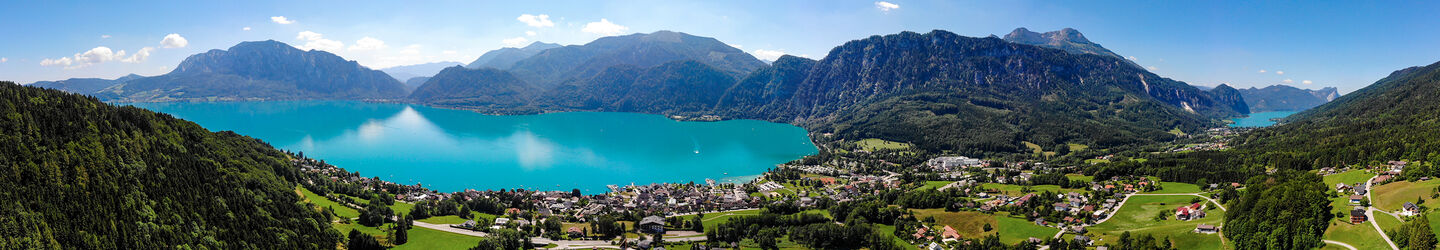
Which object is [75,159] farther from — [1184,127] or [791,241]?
[1184,127]

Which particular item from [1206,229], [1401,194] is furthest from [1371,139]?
[1206,229]

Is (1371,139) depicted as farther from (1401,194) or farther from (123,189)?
(123,189)

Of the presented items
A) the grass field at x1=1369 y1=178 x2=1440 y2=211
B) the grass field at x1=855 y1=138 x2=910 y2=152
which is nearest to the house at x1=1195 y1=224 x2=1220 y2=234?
the grass field at x1=1369 y1=178 x2=1440 y2=211

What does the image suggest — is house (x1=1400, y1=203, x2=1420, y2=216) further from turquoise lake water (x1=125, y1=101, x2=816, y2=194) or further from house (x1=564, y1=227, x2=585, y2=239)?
turquoise lake water (x1=125, y1=101, x2=816, y2=194)

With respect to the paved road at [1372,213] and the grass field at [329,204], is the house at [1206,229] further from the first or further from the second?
the grass field at [329,204]

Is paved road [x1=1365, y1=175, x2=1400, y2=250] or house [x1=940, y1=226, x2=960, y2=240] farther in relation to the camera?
house [x1=940, y1=226, x2=960, y2=240]

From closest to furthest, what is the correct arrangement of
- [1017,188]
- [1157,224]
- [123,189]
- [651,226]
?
[123,189] < [1157,224] < [651,226] < [1017,188]

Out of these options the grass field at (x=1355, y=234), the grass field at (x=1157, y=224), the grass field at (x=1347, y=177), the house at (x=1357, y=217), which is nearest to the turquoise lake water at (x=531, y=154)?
the grass field at (x=1157, y=224)
